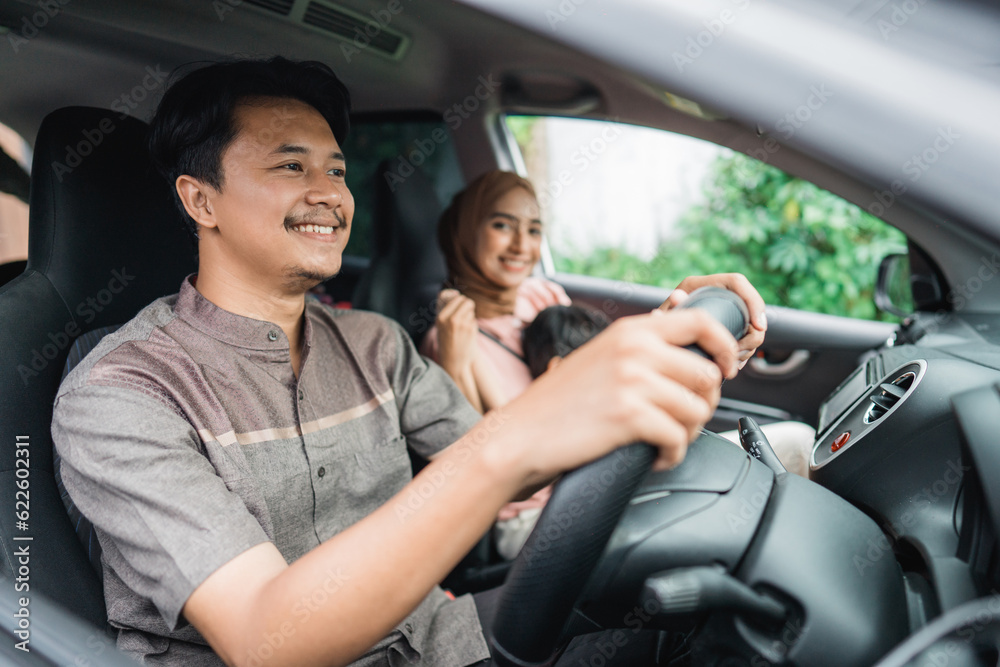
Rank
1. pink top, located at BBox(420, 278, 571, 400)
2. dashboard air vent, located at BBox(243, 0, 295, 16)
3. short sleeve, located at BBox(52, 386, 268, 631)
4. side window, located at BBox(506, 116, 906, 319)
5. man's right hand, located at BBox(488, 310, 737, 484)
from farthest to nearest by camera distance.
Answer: side window, located at BBox(506, 116, 906, 319)
pink top, located at BBox(420, 278, 571, 400)
dashboard air vent, located at BBox(243, 0, 295, 16)
short sleeve, located at BBox(52, 386, 268, 631)
man's right hand, located at BBox(488, 310, 737, 484)

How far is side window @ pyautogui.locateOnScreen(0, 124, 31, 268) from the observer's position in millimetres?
1336

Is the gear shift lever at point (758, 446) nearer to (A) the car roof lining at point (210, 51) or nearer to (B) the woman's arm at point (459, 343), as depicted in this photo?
(A) the car roof lining at point (210, 51)

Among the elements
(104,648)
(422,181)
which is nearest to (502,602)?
(104,648)

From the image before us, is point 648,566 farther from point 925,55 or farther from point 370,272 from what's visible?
point 370,272

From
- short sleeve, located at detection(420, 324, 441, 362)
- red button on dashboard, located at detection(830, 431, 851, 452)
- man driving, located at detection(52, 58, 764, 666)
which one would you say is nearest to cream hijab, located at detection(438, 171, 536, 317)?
short sleeve, located at detection(420, 324, 441, 362)

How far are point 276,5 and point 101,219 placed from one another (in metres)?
0.58

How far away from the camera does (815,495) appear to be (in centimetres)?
78

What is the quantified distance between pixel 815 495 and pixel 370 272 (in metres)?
1.87

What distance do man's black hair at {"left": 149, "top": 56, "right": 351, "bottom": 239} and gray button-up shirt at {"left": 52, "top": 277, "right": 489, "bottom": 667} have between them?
256 millimetres

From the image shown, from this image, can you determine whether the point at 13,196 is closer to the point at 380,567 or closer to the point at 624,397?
the point at 380,567

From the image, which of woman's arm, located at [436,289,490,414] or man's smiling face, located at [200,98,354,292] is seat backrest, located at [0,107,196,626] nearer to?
man's smiling face, located at [200,98,354,292]

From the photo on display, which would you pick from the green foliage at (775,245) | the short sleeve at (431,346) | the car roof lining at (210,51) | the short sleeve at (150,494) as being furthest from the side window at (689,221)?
the short sleeve at (150,494)

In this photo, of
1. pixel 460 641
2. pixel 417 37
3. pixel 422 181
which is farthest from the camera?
pixel 422 181

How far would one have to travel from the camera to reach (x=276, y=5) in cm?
148
